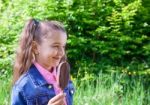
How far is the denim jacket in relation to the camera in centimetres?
261

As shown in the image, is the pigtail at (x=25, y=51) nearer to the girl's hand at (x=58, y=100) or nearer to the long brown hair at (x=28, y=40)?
the long brown hair at (x=28, y=40)

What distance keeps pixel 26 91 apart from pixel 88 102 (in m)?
2.67

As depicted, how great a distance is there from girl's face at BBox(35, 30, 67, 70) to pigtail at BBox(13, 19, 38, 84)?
0.07 meters

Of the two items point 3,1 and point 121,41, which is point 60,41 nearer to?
point 121,41

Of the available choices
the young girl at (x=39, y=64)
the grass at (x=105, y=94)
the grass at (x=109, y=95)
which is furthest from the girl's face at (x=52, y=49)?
the grass at (x=109, y=95)

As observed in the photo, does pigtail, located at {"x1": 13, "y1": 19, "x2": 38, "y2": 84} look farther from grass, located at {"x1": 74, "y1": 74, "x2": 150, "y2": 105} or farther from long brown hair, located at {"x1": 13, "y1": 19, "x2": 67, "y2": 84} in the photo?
grass, located at {"x1": 74, "y1": 74, "x2": 150, "y2": 105}

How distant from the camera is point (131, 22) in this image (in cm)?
788

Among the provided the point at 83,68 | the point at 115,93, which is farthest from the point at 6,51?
the point at 115,93

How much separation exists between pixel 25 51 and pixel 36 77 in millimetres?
180

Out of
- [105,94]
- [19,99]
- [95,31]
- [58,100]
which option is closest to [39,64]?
[19,99]

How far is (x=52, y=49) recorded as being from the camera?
2654 mm

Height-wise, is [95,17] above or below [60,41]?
below

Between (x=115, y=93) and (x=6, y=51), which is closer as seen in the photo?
(x=115, y=93)

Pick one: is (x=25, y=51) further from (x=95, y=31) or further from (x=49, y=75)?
(x=95, y=31)
